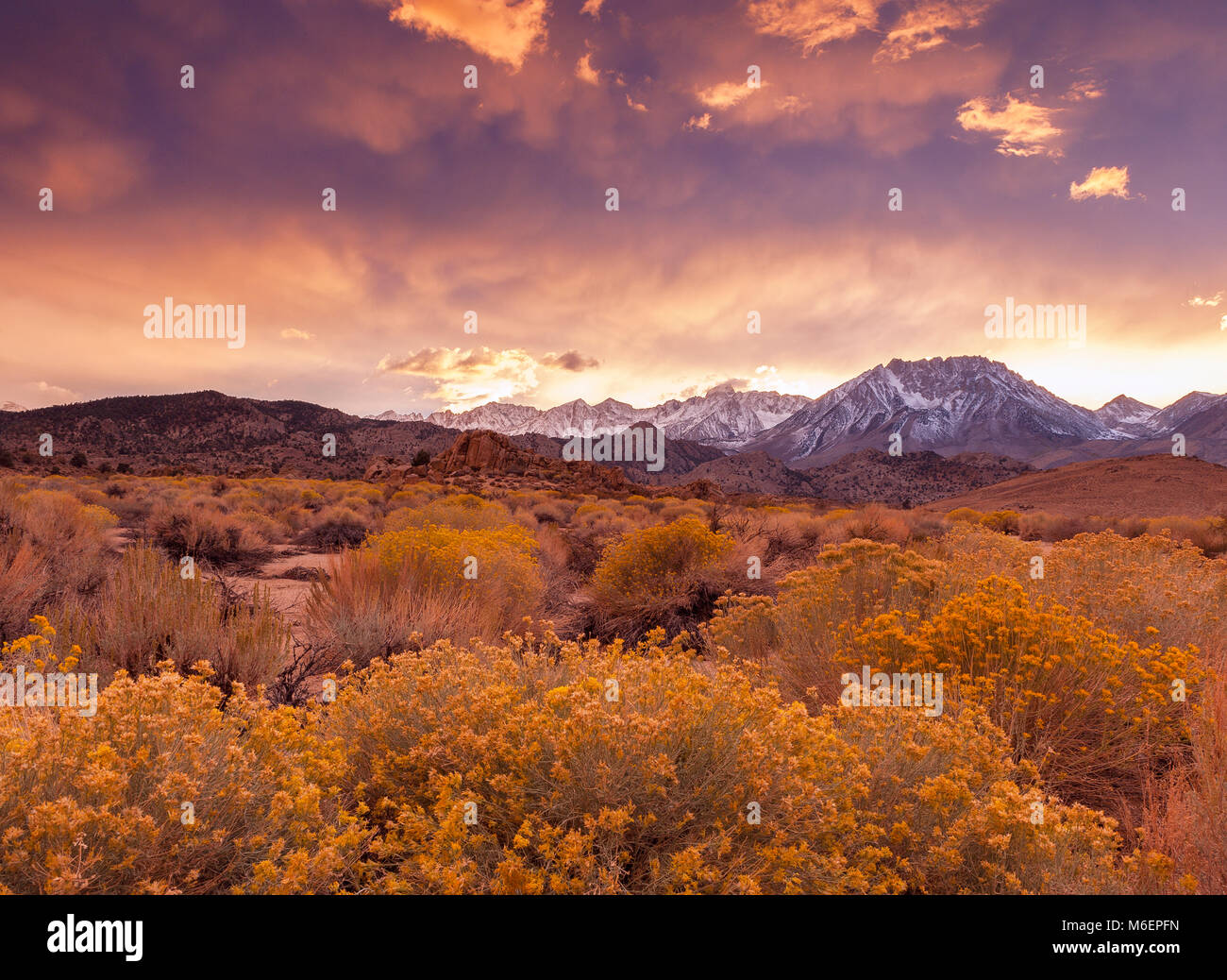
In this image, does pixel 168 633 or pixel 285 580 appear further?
pixel 285 580

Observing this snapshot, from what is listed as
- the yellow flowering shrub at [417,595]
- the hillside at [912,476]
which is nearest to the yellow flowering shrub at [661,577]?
the yellow flowering shrub at [417,595]

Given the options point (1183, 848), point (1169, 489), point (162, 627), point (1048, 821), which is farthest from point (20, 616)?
point (1169, 489)

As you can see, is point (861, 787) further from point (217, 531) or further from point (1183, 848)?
point (217, 531)

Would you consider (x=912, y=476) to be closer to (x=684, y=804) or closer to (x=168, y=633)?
(x=168, y=633)

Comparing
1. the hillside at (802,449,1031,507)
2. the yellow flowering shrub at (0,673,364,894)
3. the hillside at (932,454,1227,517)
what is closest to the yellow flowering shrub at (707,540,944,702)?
the yellow flowering shrub at (0,673,364,894)

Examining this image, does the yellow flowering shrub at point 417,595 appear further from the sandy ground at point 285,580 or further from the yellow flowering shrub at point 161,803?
the yellow flowering shrub at point 161,803

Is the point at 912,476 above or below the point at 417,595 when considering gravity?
above

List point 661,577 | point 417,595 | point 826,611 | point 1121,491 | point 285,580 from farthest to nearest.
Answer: point 1121,491
point 285,580
point 661,577
point 417,595
point 826,611

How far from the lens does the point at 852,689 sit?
384 centimetres

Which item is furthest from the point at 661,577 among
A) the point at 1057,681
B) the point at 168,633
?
the point at 168,633

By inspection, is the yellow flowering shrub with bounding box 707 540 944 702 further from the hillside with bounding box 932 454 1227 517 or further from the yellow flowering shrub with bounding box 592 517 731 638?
the hillside with bounding box 932 454 1227 517

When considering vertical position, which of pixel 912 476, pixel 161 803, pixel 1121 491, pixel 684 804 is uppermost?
pixel 912 476
